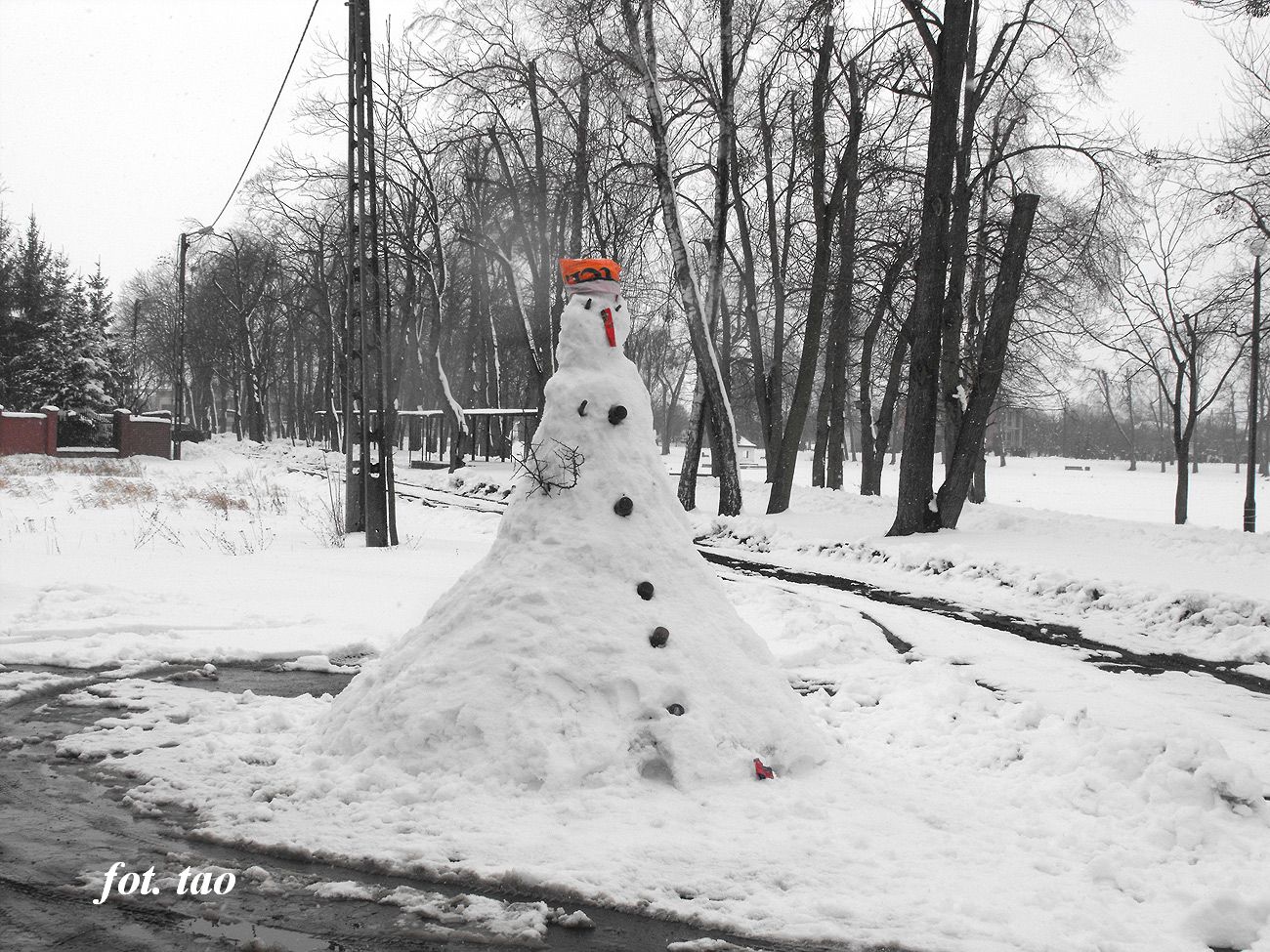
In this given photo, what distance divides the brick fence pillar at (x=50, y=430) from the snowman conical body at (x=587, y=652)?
3457cm

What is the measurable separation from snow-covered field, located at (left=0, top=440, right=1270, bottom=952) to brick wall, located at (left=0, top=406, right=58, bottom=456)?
1013 inches

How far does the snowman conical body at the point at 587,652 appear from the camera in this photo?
3.83 metres

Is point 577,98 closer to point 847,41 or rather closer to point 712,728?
point 847,41

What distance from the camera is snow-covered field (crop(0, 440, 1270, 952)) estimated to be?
3012 millimetres

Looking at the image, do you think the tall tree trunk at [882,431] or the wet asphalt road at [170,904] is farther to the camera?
the tall tree trunk at [882,431]

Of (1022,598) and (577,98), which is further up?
(577,98)

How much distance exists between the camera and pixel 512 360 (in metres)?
44.1

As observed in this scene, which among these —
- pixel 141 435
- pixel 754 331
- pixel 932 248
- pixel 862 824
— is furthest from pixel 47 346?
pixel 862 824

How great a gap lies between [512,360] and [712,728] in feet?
135

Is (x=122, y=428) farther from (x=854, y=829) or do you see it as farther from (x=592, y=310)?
(x=854, y=829)

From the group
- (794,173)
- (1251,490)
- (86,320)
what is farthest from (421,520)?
(86,320)

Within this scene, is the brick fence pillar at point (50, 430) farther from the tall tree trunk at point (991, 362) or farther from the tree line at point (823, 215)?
the tall tree trunk at point (991, 362)

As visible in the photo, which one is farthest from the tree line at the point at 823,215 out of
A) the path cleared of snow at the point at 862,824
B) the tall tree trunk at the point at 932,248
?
the path cleared of snow at the point at 862,824

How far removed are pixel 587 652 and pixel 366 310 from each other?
9449 millimetres
